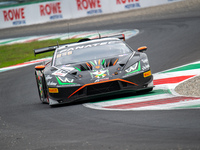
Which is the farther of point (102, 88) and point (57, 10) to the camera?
point (57, 10)

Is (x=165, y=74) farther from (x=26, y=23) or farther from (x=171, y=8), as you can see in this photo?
(x=26, y=23)

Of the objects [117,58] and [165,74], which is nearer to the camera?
[117,58]

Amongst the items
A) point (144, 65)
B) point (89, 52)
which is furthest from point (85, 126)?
point (89, 52)

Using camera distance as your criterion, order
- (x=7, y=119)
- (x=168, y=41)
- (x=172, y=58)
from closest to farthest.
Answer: (x=7, y=119) → (x=172, y=58) → (x=168, y=41)

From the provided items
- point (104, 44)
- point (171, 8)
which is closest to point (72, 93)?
point (104, 44)

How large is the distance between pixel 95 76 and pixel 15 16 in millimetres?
22305

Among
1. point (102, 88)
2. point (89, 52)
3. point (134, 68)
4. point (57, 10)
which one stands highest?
point (89, 52)

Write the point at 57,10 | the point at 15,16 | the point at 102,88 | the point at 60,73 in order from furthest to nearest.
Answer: the point at 15,16
the point at 57,10
the point at 60,73
the point at 102,88

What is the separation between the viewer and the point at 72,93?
7930 mm

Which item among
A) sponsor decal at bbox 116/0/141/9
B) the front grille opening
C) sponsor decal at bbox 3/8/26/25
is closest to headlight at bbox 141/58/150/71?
the front grille opening

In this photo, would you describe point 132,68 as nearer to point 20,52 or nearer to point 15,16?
point 20,52

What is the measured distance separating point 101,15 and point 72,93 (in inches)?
788

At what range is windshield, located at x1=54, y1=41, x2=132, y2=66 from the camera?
29.0 ft

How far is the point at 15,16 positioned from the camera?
29.2m
